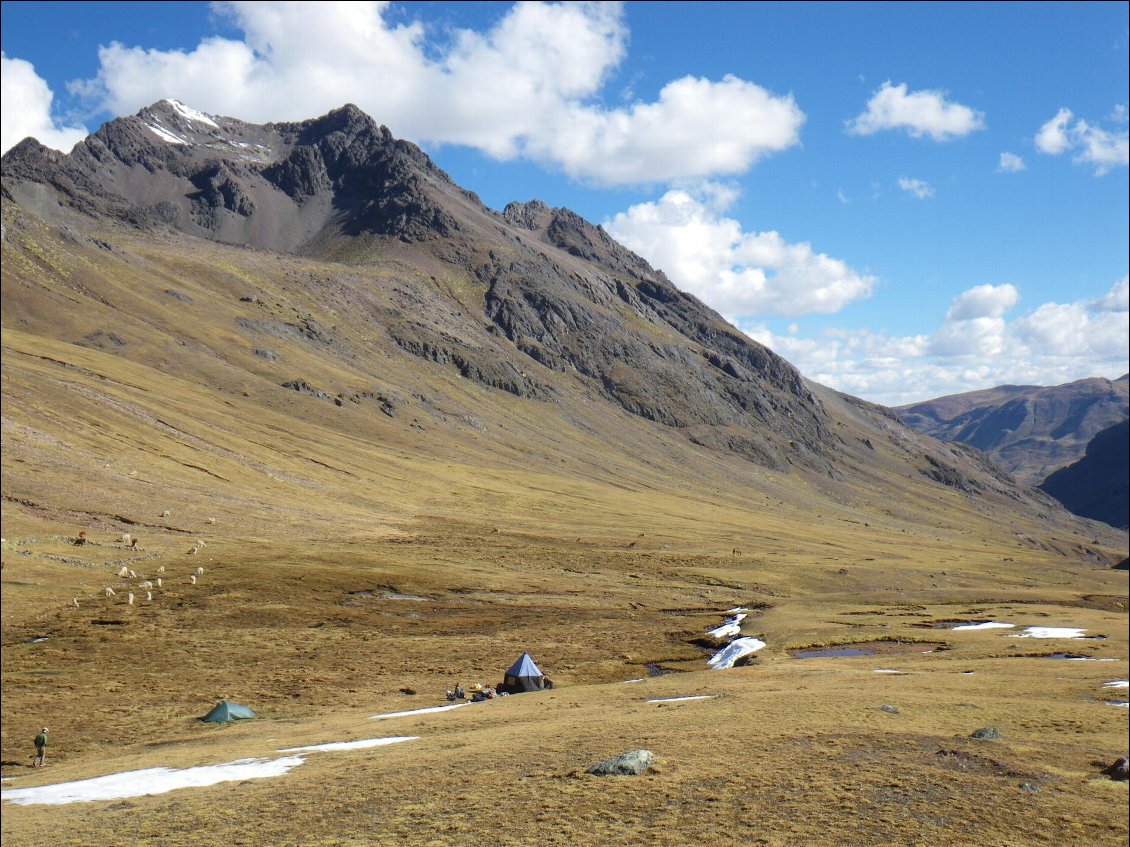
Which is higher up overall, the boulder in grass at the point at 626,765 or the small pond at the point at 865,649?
the boulder in grass at the point at 626,765

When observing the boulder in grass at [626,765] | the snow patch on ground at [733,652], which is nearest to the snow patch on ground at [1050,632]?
the snow patch on ground at [733,652]

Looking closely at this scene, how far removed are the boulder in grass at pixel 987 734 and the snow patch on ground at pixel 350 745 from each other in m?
24.8

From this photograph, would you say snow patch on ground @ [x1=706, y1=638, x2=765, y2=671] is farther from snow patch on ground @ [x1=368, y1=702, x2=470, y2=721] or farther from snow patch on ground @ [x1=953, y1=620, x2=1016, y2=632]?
snow patch on ground @ [x1=953, y1=620, x2=1016, y2=632]

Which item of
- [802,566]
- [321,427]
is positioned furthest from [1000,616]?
[321,427]

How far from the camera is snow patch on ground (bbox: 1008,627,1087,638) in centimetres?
7211

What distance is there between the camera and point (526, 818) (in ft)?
79.7

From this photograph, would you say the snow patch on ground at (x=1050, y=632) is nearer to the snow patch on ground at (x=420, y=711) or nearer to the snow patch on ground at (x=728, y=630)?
the snow patch on ground at (x=728, y=630)

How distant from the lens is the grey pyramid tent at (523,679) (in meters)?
53.8

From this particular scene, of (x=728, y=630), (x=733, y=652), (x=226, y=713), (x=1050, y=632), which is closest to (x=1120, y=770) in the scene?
(x=733, y=652)

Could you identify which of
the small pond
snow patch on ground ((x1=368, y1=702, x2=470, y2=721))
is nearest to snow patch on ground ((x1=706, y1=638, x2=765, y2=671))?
the small pond

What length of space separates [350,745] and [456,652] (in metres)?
28.3

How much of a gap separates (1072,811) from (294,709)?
4148 cm

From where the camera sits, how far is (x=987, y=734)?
108 feet

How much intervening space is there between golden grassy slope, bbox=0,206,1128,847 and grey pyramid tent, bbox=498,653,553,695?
371cm
